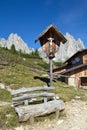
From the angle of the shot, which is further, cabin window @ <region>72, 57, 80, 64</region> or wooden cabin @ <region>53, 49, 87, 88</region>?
cabin window @ <region>72, 57, 80, 64</region>

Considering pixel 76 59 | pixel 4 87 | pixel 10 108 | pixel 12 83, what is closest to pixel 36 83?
pixel 12 83

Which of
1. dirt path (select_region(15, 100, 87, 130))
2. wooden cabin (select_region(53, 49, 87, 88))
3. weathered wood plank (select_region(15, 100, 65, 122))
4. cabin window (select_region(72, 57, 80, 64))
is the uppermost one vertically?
cabin window (select_region(72, 57, 80, 64))

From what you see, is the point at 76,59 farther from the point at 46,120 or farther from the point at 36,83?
the point at 46,120

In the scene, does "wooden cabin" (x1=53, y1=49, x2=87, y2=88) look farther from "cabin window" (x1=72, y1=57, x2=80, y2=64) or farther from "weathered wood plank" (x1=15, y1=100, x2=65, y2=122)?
"weathered wood plank" (x1=15, y1=100, x2=65, y2=122)

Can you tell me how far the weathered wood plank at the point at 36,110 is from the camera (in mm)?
10172

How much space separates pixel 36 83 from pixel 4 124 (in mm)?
10136

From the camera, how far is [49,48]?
56.4 feet

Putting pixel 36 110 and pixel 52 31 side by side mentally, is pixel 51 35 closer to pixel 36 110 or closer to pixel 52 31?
A: pixel 52 31

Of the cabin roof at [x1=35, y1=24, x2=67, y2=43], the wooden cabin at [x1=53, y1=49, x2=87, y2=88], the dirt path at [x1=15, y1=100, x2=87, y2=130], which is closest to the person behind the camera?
the dirt path at [x1=15, y1=100, x2=87, y2=130]

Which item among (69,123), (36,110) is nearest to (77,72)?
(69,123)

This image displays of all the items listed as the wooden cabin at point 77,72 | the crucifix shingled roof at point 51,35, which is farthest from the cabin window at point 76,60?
the crucifix shingled roof at point 51,35

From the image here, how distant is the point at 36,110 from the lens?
10.5 m

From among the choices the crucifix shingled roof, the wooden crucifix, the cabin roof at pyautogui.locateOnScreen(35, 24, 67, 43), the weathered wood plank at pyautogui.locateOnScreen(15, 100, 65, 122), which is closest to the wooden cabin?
the wooden crucifix

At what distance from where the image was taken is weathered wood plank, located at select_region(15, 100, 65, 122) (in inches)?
400
